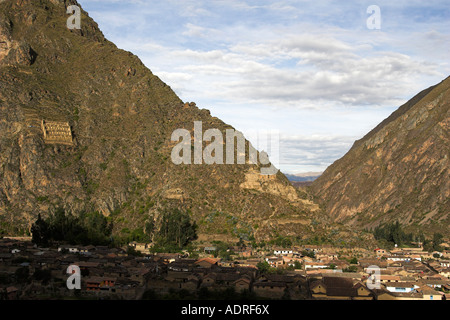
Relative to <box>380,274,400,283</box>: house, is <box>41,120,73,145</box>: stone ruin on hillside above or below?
above

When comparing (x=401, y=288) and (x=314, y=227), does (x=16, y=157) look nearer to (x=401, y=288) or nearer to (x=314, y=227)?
(x=314, y=227)

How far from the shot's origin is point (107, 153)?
5320 inches

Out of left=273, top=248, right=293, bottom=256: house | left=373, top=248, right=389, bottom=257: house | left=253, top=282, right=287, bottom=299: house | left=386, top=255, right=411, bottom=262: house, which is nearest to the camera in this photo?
left=253, top=282, right=287, bottom=299: house

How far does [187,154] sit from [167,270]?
5351 cm

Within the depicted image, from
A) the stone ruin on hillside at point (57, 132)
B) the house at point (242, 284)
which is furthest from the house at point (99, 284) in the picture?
the stone ruin on hillside at point (57, 132)

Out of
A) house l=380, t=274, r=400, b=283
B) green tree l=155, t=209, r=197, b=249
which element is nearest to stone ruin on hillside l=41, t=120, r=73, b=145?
green tree l=155, t=209, r=197, b=249

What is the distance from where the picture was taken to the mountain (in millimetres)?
119188

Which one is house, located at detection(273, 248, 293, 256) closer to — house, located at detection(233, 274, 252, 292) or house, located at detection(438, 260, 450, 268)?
house, located at detection(438, 260, 450, 268)

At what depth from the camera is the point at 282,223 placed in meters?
116

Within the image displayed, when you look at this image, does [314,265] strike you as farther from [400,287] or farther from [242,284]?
[242,284]

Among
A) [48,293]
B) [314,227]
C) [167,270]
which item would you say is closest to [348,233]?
[314,227]

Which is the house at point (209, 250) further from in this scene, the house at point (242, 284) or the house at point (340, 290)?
the house at point (340, 290)

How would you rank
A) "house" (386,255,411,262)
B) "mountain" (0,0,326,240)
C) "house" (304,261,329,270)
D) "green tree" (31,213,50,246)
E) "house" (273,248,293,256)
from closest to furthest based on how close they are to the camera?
"house" (304,261,329,270) < "green tree" (31,213,50,246) < "house" (273,248,293,256) < "house" (386,255,411,262) < "mountain" (0,0,326,240)

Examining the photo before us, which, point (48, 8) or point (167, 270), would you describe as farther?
point (48, 8)
